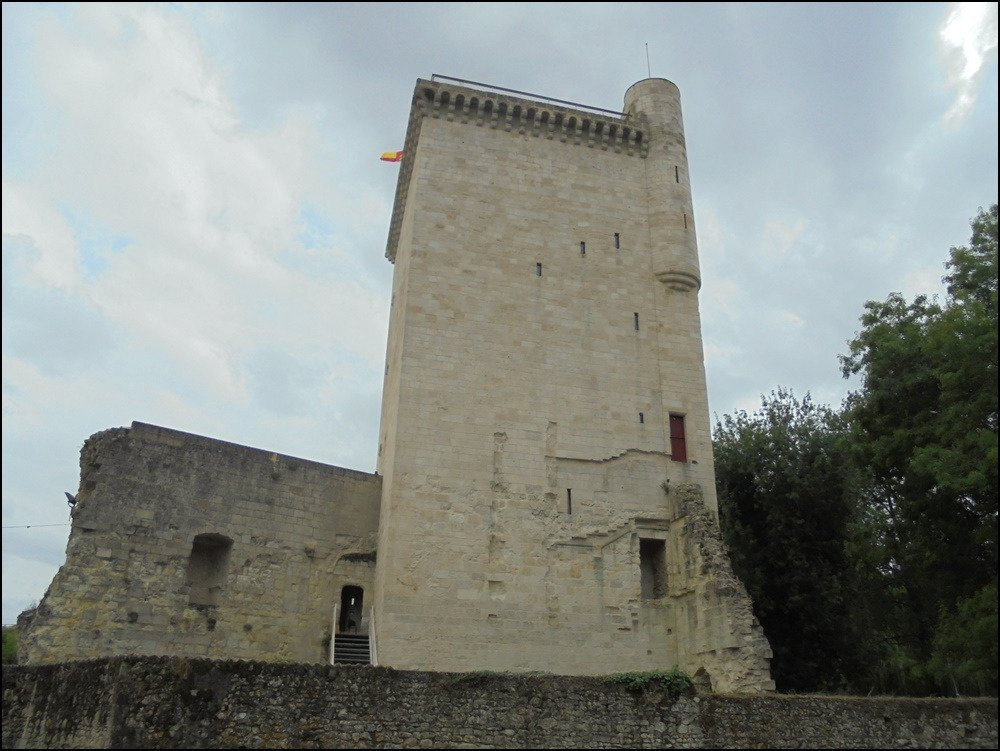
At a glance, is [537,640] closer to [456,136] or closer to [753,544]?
[753,544]

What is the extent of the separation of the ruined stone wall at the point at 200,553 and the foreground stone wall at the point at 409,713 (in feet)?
14.8

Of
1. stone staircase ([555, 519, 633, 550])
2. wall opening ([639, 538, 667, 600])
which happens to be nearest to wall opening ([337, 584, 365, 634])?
stone staircase ([555, 519, 633, 550])

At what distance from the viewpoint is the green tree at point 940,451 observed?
12.6 meters

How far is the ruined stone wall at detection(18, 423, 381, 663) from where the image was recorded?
48.1ft

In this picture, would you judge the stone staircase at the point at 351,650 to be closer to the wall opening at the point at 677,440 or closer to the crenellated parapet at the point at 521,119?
the wall opening at the point at 677,440

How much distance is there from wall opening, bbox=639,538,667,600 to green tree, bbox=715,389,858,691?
4305 mm

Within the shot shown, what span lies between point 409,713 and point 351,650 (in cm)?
625

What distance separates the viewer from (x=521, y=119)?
20594mm

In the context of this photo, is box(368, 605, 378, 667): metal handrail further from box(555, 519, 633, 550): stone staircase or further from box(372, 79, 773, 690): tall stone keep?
box(555, 519, 633, 550): stone staircase

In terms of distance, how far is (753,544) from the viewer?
68.7 ft

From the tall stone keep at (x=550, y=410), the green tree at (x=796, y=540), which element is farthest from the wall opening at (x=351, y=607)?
the green tree at (x=796, y=540)

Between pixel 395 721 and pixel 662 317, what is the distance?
12.1 m

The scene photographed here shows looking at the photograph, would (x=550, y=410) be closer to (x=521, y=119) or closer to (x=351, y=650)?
(x=351, y=650)

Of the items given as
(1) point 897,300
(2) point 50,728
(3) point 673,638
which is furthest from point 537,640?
(1) point 897,300
